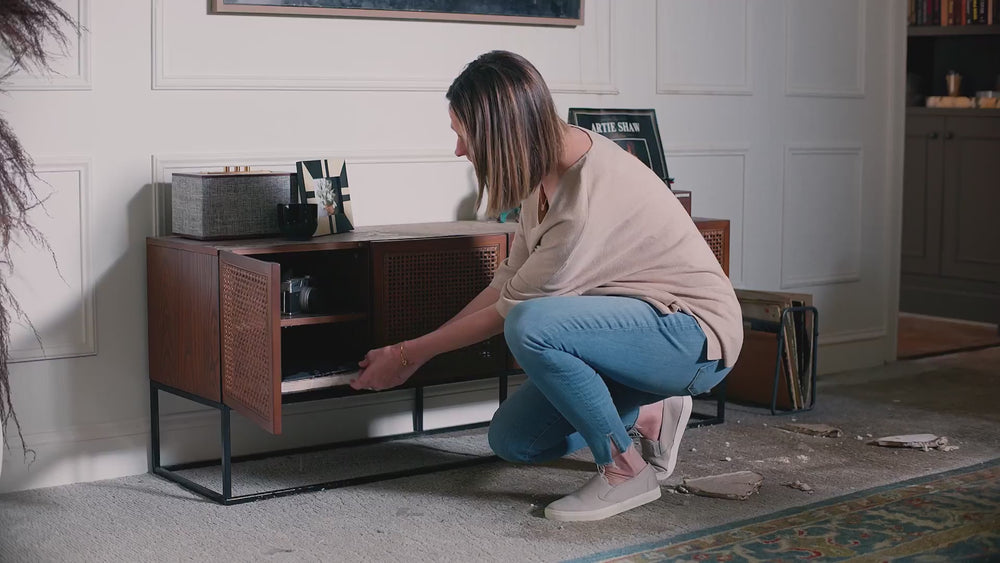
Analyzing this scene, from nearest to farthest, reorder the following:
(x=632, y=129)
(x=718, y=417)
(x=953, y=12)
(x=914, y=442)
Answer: (x=914, y=442) → (x=718, y=417) → (x=632, y=129) → (x=953, y=12)

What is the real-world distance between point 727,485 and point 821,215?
1722mm

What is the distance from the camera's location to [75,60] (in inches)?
111

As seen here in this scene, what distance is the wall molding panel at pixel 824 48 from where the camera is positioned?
4102 mm

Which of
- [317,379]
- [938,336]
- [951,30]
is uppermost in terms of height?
[951,30]

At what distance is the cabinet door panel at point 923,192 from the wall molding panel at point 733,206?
5.81ft

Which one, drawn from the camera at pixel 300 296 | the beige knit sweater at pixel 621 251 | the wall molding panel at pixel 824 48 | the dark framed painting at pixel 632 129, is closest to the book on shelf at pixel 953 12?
the wall molding panel at pixel 824 48

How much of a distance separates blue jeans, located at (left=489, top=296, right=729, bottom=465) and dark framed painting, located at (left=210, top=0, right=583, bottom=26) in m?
1.08

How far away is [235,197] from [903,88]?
2647 mm

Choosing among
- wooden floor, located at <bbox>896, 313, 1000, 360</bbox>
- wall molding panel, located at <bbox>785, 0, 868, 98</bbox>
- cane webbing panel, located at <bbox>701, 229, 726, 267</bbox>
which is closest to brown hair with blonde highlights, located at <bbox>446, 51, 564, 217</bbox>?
cane webbing panel, located at <bbox>701, 229, 726, 267</bbox>

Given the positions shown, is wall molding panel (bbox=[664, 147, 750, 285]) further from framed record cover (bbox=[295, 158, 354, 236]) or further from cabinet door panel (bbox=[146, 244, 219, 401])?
cabinet door panel (bbox=[146, 244, 219, 401])

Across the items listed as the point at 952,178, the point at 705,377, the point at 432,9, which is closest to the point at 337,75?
the point at 432,9

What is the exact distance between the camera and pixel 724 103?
3961 mm

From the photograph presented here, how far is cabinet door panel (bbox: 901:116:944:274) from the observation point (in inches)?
217

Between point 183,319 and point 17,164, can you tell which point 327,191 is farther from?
point 17,164
